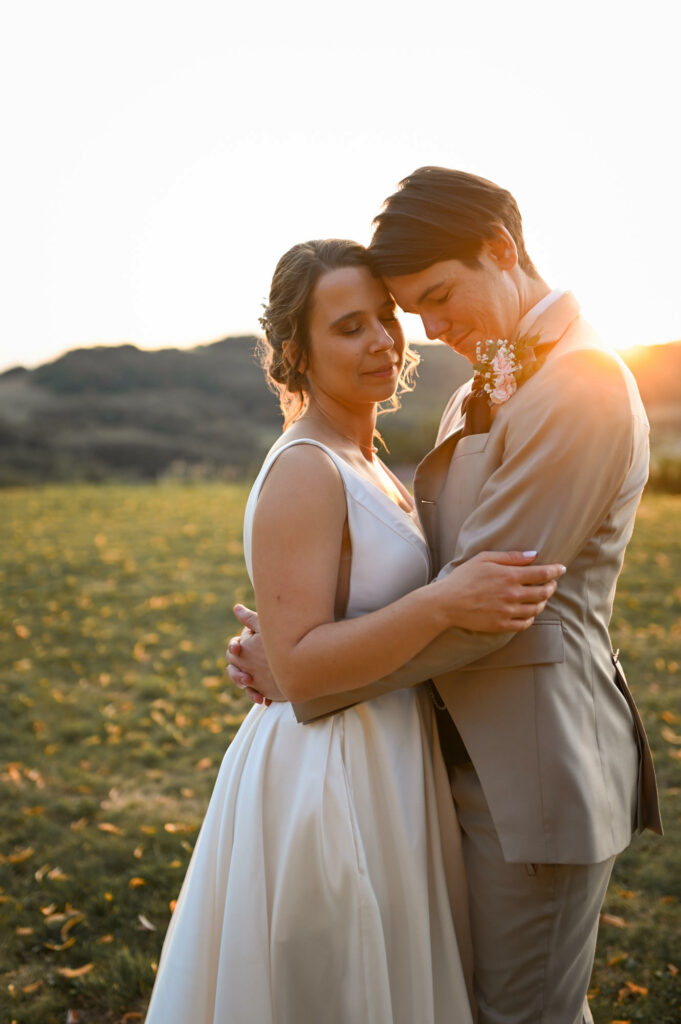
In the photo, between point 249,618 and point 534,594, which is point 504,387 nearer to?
point 534,594

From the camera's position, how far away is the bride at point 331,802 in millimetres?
2492

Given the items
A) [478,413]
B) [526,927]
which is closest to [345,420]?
[478,413]

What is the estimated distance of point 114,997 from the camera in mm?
3854

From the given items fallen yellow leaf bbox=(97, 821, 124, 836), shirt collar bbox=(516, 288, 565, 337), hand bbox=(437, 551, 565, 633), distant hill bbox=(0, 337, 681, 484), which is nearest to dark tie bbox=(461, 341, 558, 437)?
shirt collar bbox=(516, 288, 565, 337)

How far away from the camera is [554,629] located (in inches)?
94.3

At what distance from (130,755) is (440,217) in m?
A: 5.03

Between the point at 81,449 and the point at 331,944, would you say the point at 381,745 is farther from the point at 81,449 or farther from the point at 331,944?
the point at 81,449

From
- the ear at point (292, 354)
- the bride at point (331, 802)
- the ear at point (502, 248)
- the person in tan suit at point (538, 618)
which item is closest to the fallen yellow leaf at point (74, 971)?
the bride at point (331, 802)

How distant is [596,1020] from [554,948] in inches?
62.4

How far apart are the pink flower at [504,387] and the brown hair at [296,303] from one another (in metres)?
0.67

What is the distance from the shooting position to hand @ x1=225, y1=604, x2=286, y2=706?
2.84 metres

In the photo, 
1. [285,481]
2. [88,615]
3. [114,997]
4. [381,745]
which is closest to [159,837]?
[114,997]

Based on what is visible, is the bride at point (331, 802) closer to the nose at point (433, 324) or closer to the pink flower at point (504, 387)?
the nose at point (433, 324)

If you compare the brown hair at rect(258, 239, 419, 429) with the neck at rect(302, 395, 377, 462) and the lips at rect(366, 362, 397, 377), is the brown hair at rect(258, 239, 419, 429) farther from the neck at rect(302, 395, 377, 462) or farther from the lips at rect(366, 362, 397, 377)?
the lips at rect(366, 362, 397, 377)
